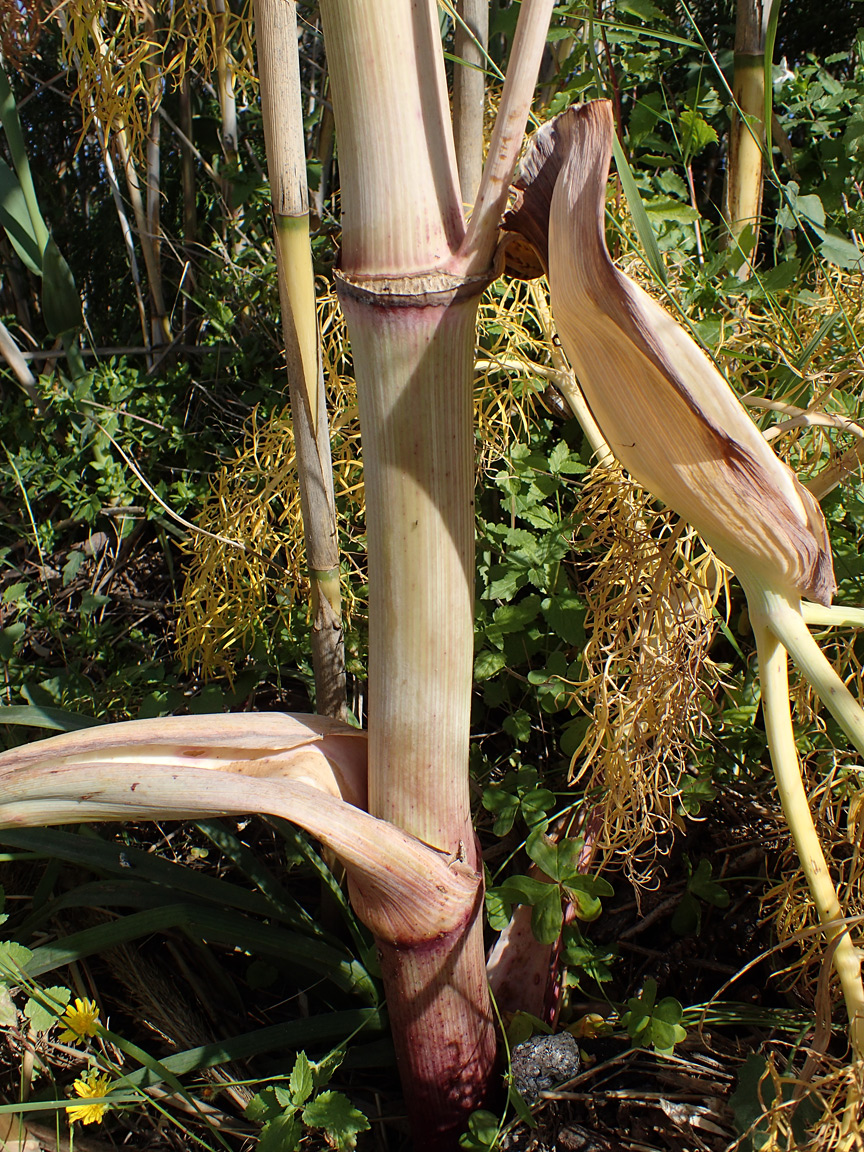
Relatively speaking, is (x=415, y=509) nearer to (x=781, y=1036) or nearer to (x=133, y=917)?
(x=133, y=917)

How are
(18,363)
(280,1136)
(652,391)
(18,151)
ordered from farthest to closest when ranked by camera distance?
(18,363)
(18,151)
(280,1136)
(652,391)

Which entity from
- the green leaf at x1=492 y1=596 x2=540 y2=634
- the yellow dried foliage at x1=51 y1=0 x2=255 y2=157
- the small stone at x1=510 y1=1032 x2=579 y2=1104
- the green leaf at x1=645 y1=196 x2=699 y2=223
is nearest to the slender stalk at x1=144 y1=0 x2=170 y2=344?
the yellow dried foliage at x1=51 y1=0 x2=255 y2=157

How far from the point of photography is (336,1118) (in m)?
0.74

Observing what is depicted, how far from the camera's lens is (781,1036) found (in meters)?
0.88

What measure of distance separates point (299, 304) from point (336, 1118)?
711mm

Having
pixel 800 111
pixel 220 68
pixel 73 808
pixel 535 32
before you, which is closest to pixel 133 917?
pixel 73 808

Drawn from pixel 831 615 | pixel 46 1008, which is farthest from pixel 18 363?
pixel 831 615

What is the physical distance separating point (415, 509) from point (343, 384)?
67cm

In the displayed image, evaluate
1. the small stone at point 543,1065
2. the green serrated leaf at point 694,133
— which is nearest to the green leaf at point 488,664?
the small stone at point 543,1065

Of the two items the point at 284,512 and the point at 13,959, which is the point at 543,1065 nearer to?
the point at 13,959

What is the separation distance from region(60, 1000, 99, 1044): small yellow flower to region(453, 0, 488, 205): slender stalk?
98 cm

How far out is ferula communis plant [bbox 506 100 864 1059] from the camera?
0.51 metres

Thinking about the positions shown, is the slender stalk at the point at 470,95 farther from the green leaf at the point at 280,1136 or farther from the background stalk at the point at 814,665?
the green leaf at the point at 280,1136

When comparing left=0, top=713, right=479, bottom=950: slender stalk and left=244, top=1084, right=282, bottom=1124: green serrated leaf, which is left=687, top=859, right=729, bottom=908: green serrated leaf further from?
left=244, top=1084, right=282, bottom=1124: green serrated leaf
